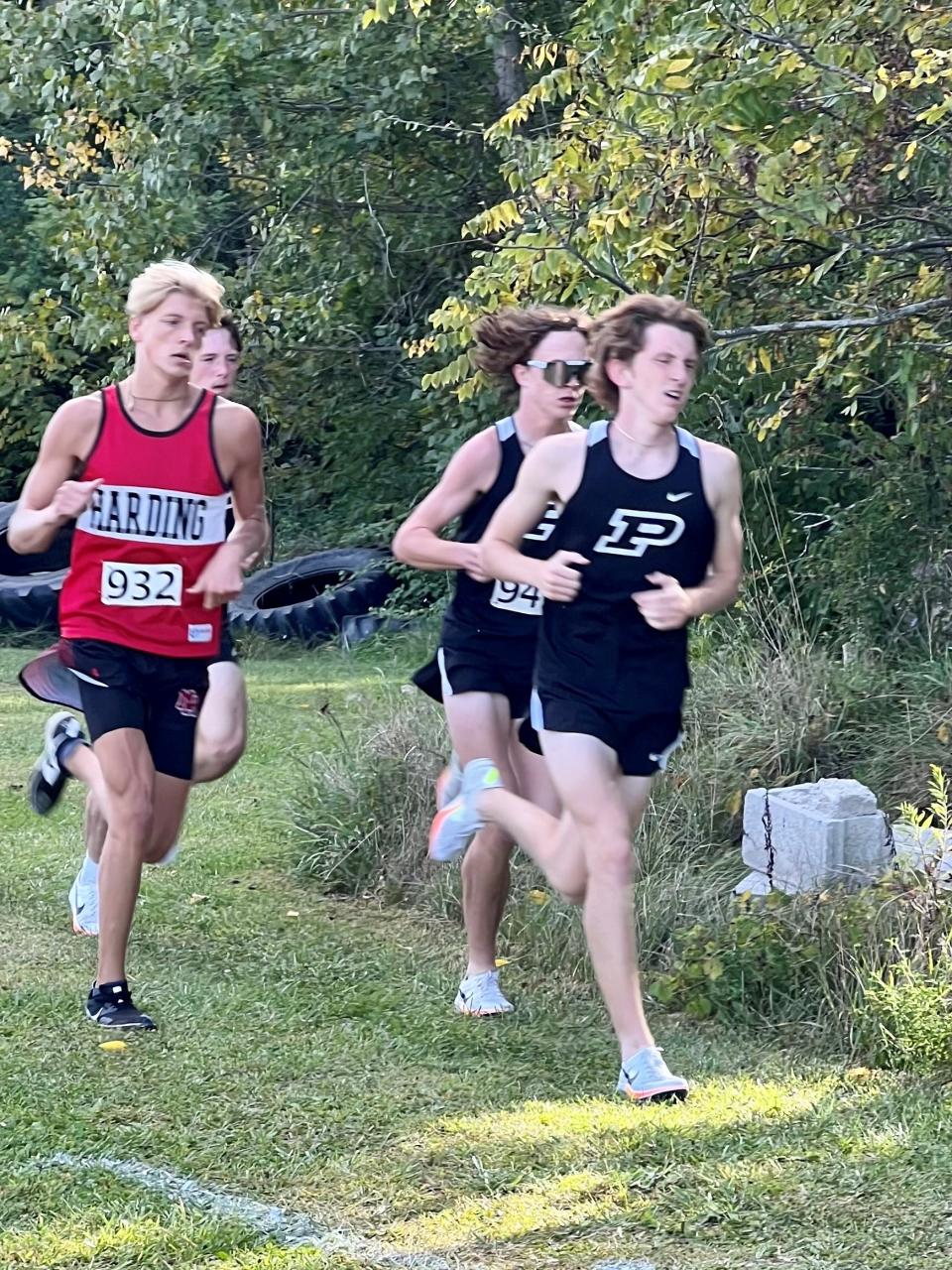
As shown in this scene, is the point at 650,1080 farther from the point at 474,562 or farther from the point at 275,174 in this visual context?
the point at 275,174

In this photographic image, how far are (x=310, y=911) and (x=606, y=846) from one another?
264 centimetres

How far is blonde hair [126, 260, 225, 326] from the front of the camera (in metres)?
5.45

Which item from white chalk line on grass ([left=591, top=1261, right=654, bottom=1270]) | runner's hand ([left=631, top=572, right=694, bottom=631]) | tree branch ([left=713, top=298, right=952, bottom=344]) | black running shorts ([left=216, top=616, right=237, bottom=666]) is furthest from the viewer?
tree branch ([left=713, top=298, right=952, bottom=344])

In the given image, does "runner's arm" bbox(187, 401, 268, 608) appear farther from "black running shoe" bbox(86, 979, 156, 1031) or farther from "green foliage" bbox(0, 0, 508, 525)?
"green foliage" bbox(0, 0, 508, 525)

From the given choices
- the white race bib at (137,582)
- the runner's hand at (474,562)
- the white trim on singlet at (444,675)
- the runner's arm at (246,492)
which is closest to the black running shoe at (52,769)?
the white race bib at (137,582)

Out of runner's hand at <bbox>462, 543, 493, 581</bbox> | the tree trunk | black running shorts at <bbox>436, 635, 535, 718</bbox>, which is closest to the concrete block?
black running shorts at <bbox>436, 635, 535, 718</bbox>

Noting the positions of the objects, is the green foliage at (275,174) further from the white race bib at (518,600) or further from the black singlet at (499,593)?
the white race bib at (518,600)

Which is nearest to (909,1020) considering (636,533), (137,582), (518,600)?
(636,533)

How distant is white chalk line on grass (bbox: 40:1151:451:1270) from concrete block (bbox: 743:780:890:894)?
2.47 m

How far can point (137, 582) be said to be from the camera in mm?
5488

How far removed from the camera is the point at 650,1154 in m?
4.32

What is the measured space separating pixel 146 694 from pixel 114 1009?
3.04ft

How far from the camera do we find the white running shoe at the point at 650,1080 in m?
4.73

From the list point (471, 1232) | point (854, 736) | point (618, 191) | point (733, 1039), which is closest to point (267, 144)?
point (618, 191)
